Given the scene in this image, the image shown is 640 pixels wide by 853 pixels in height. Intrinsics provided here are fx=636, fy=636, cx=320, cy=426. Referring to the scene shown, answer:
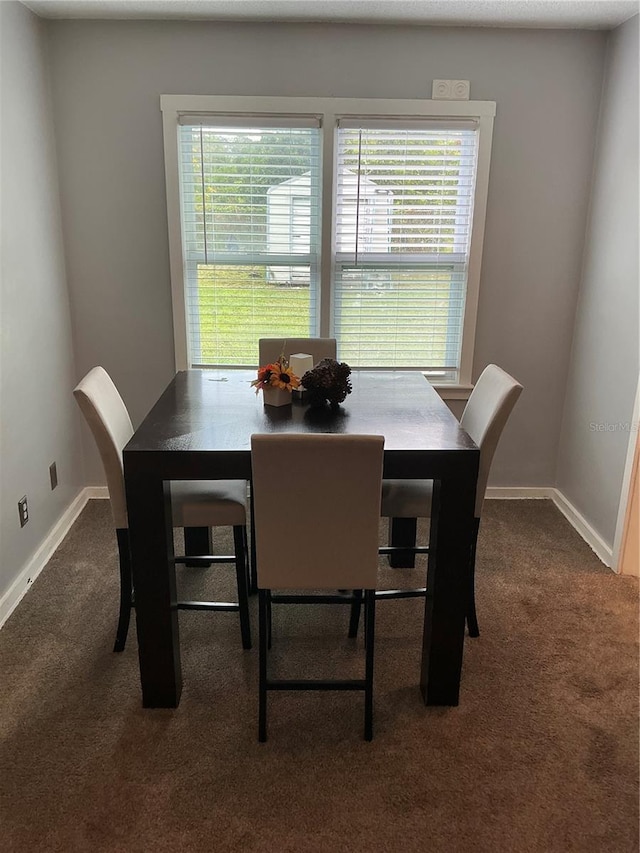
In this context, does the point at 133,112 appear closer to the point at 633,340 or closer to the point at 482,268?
the point at 482,268

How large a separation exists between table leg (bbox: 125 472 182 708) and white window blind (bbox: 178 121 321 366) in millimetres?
1607

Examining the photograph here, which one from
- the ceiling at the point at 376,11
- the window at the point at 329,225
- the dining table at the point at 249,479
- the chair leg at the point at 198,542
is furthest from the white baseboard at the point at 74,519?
the ceiling at the point at 376,11

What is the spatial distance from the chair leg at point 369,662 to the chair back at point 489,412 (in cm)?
62

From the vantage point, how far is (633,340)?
2760mm

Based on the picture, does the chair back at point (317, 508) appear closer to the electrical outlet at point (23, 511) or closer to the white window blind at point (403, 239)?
the electrical outlet at point (23, 511)

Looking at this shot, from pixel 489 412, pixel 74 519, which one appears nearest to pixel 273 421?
pixel 489 412

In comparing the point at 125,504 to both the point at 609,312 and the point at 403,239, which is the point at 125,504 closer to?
the point at 403,239

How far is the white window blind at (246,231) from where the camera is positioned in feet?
10.2

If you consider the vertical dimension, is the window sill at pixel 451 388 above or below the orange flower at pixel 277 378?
below

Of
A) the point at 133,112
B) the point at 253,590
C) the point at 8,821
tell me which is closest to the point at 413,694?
the point at 253,590

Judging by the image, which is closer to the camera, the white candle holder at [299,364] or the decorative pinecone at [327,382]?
the decorative pinecone at [327,382]

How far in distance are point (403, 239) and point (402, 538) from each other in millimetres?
1529

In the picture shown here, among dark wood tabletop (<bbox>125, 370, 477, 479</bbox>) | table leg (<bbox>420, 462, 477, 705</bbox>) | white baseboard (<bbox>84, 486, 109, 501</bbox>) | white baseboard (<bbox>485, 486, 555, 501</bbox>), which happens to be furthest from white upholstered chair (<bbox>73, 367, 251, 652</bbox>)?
white baseboard (<bbox>485, 486, 555, 501</bbox>)

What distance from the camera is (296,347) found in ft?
9.76
